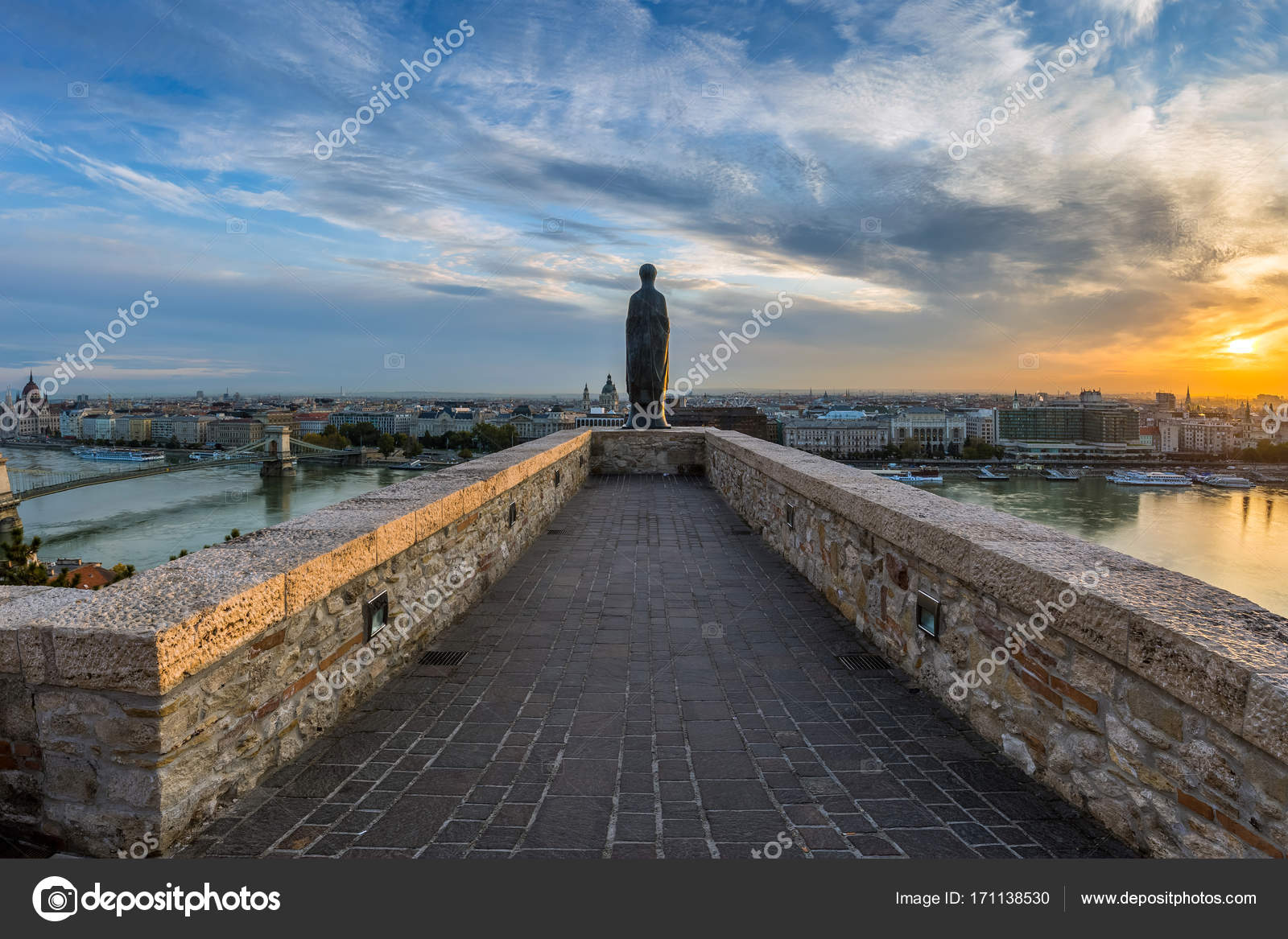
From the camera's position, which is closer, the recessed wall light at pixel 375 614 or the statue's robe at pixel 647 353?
the recessed wall light at pixel 375 614

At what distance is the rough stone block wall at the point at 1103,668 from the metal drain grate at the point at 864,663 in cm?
8

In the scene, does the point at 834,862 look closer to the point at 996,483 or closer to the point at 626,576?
the point at 626,576

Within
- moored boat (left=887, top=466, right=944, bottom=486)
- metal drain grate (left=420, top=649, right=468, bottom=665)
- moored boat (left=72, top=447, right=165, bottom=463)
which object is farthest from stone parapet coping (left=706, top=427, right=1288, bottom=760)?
moored boat (left=72, top=447, right=165, bottom=463)

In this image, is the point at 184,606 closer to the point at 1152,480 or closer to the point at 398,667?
the point at 398,667

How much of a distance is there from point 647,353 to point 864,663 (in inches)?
360

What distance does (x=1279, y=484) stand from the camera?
1575cm

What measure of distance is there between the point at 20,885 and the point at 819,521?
399 centimetres

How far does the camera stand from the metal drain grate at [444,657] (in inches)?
130

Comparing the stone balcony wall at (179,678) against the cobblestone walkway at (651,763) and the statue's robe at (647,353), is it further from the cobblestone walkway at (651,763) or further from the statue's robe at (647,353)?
the statue's robe at (647,353)

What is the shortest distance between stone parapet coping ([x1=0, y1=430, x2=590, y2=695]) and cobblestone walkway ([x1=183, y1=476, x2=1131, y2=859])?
561mm

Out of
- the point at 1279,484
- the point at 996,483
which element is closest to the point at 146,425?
the point at 996,483

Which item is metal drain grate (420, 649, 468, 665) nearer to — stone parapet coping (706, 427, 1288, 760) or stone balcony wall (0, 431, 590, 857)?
stone balcony wall (0, 431, 590, 857)

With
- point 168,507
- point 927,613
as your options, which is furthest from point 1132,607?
point 168,507

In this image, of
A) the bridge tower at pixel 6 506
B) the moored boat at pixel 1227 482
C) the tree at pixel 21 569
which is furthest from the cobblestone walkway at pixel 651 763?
the bridge tower at pixel 6 506
